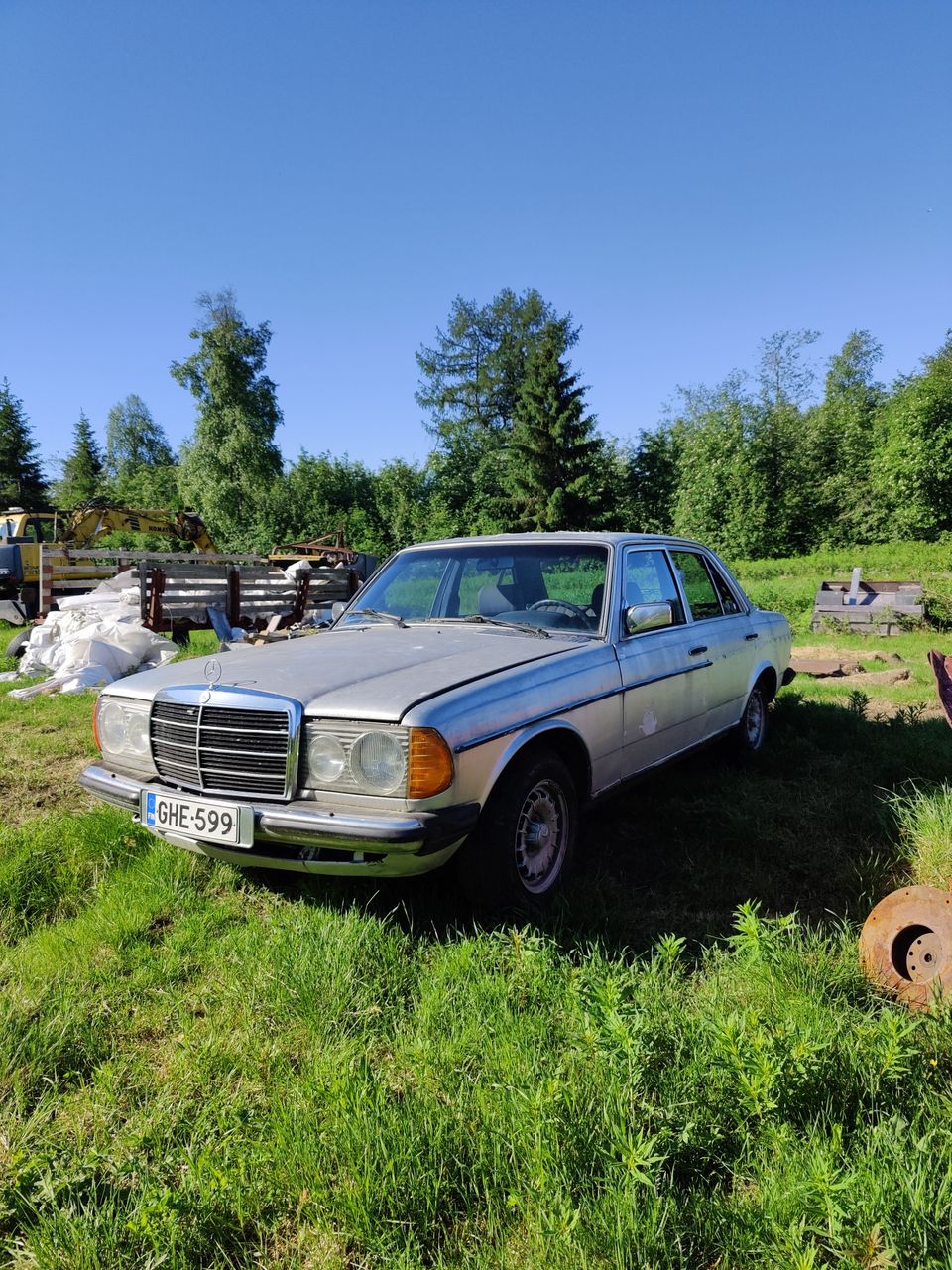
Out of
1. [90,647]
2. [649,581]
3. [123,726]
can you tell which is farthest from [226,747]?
[90,647]

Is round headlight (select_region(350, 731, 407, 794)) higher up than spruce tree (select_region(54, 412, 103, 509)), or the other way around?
spruce tree (select_region(54, 412, 103, 509))

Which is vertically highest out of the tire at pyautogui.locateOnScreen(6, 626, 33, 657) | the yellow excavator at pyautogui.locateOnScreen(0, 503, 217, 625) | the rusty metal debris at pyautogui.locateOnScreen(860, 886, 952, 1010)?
the yellow excavator at pyautogui.locateOnScreen(0, 503, 217, 625)

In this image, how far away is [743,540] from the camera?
1334 inches

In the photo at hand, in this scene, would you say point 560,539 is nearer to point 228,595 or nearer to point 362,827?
point 362,827

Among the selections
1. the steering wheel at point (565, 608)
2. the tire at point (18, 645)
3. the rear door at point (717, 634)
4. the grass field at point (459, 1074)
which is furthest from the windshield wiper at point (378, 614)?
the tire at point (18, 645)

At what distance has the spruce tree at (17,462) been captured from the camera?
45.8 m

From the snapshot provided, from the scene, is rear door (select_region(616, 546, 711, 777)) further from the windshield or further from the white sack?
the white sack

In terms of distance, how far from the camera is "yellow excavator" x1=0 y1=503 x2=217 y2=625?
15.3 m

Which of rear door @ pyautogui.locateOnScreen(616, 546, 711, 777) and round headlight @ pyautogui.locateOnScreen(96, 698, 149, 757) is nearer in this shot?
round headlight @ pyautogui.locateOnScreen(96, 698, 149, 757)

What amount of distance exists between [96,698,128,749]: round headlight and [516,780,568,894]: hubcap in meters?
1.86

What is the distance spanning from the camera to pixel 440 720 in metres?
2.50

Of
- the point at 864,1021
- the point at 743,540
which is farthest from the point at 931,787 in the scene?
the point at 743,540

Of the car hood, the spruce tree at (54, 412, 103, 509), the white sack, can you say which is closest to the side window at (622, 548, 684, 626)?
the car hood

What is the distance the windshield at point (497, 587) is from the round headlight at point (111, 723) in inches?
54.3
